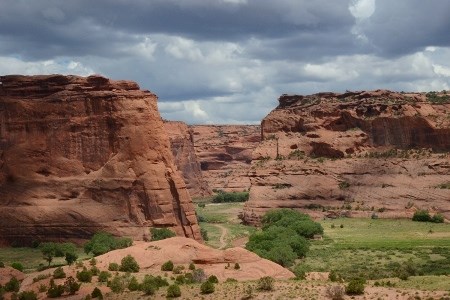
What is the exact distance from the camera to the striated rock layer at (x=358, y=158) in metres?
86.1

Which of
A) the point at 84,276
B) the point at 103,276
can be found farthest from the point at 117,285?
the point at 84,276

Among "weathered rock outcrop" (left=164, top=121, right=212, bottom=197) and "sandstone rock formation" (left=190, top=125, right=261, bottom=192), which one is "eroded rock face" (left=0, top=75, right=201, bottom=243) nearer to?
"weathered rock outcrop" (left=164, top=121, right=212, bottom=197)

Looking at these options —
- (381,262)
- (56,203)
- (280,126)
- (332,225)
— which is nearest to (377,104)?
(280,126)

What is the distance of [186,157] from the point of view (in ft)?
456

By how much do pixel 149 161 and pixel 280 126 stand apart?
4903cm

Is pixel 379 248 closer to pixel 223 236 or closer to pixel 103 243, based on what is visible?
pixel 223 236

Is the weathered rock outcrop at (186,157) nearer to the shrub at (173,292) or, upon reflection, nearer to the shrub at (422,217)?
the shrub at (422,217)

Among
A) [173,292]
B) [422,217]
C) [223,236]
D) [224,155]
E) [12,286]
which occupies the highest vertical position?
[224,155]

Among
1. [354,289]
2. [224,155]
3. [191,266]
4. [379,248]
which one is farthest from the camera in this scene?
[224,155]

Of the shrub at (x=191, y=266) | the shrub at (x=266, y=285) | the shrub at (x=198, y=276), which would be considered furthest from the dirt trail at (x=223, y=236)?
the shrub at (x=266, y=285)

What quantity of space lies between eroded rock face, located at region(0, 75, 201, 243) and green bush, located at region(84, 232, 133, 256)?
2806mm

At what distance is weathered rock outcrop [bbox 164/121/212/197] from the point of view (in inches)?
5394

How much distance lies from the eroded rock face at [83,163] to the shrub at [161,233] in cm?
143

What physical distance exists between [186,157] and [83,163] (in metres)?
78.5
